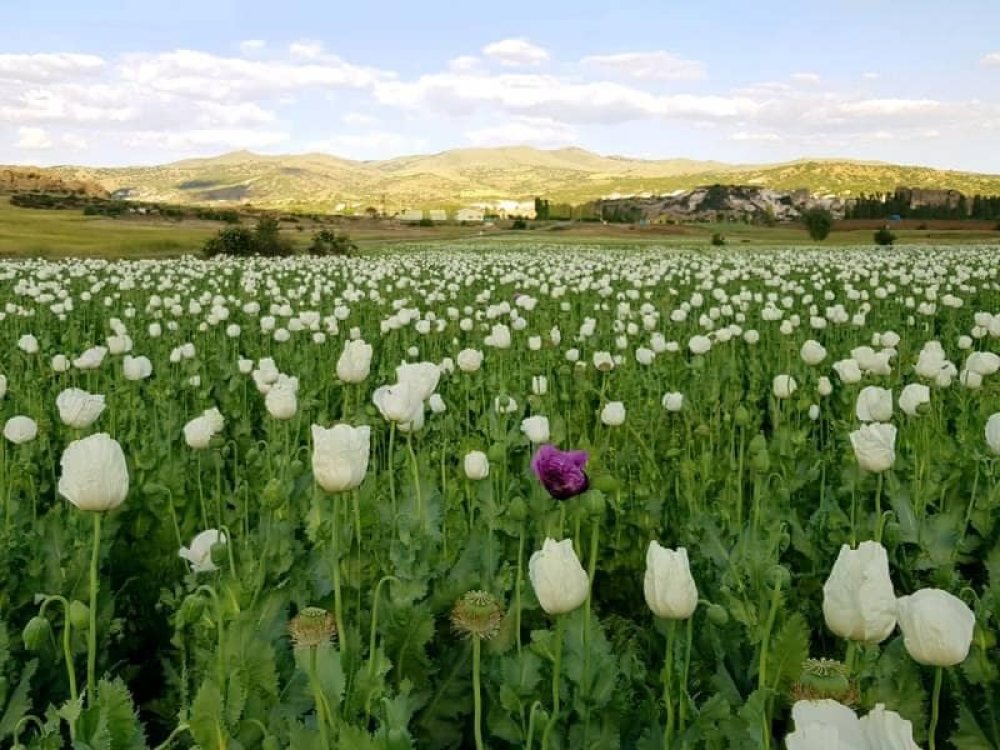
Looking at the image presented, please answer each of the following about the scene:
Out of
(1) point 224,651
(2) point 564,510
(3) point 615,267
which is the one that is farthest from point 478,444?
(3) point 615,267

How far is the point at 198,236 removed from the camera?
179ft

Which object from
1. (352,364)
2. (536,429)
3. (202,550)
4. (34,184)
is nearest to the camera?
(202,550)

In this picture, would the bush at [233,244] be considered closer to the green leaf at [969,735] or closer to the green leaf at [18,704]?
the green leaf at [18,704]

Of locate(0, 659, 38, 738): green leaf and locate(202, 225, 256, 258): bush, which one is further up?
locate(202, 225, 256, 258): bush

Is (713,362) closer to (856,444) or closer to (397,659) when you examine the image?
(856,444)

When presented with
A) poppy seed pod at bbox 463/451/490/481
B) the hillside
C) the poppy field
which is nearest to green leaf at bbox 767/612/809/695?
the poppy field

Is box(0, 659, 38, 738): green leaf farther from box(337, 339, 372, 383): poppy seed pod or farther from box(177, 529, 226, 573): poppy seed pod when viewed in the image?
box(337, 339, 372, 383): poppy seed pod

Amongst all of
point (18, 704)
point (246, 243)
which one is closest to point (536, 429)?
point (18, 704)

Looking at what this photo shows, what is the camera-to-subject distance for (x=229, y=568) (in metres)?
3.51

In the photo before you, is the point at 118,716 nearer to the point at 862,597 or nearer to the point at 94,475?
the point at 94,475

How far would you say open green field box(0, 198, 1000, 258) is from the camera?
44.0m

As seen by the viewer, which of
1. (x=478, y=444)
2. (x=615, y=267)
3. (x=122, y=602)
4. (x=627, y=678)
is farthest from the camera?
(x=615, y=267)

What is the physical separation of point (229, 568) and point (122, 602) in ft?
4.16

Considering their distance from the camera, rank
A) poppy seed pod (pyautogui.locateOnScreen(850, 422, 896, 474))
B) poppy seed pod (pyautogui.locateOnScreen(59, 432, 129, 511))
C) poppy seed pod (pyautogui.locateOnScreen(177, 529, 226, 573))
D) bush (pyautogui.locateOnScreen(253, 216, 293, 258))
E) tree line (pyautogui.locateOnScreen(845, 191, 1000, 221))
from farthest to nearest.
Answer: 1. tree line (pyautogui.locateOnScreen(845, 191, 1000, 221))
2. bush (pyautogui.locateOnScreen(253, 216, 293, 258))
3. poppy seed pod (pyautogui.locateOnScreen(850, 422, 896, 474))
4. poppy seed pod (pyautogui.locateOnScreen(177, 529, 226, 573))
5. poppy seed pod (pyautogui.locateOnScreen(59, 432, 129, 511))
